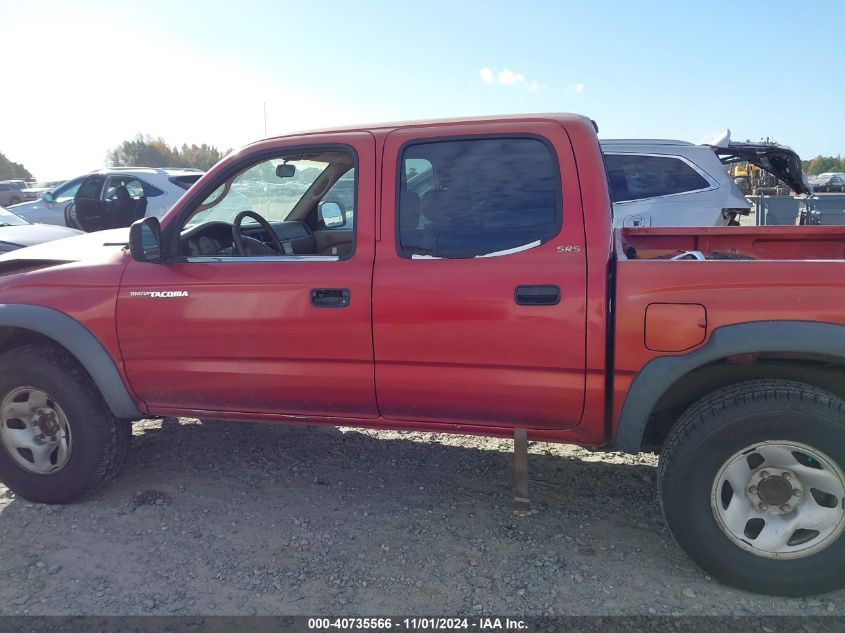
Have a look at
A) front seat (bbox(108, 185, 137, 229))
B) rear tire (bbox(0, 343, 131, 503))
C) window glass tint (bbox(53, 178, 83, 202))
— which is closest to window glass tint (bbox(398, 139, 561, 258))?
rear tire (bbox(0, 343, 131, 503))

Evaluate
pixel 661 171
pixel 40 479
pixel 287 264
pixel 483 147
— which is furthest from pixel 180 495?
pixel 661 171

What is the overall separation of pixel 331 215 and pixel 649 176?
423cm

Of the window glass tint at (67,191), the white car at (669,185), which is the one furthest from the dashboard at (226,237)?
the window glass tint at (67,191)

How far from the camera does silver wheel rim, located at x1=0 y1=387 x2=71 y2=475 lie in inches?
141

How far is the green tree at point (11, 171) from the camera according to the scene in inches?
2064

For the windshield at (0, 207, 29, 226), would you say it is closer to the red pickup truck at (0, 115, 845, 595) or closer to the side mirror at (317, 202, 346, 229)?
the red pickup truck at (0, 115, 845, 595)

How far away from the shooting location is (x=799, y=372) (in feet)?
9.27

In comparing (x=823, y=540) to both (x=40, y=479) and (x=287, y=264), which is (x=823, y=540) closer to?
(x=287, y=264)

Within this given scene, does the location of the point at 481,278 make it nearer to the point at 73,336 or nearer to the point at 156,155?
the point at 73,336

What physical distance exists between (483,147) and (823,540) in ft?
7.11

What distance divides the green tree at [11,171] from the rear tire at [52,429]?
57.8 meters

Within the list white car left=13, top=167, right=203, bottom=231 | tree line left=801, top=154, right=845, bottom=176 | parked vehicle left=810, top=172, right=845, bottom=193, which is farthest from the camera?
tree line left=801, top=154, right=845, bottom=176

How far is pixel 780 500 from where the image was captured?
2.70 meters

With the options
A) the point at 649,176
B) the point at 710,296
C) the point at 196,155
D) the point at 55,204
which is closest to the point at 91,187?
the point at 55,204
